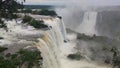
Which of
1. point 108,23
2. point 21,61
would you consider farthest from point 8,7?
point 108,23

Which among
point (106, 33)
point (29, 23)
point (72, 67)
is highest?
point (29, 23)

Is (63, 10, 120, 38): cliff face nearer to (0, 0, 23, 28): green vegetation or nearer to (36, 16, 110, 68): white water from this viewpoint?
(36, 16, 110, 68): white water

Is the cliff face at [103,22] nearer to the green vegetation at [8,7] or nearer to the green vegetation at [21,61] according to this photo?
the green vegetation at [21,61]

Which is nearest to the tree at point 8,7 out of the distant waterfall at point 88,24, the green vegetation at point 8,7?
the green vegetation at point 8,7

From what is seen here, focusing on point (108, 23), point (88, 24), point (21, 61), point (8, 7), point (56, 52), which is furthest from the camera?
point (88, 24)

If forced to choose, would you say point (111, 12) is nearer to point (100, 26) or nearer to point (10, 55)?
point (100, 26)

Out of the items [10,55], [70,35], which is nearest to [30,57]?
[10,55]

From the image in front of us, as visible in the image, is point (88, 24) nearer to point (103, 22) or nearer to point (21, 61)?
point (103, 22)

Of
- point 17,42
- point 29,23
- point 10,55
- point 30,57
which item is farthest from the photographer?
point 29,23

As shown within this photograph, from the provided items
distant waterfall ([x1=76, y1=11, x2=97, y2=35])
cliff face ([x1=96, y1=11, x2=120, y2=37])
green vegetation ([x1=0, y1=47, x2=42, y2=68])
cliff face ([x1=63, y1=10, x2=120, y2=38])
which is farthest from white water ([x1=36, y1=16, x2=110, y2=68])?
cliff face ([x1=63, y1=10, x2=120, y2=38])
